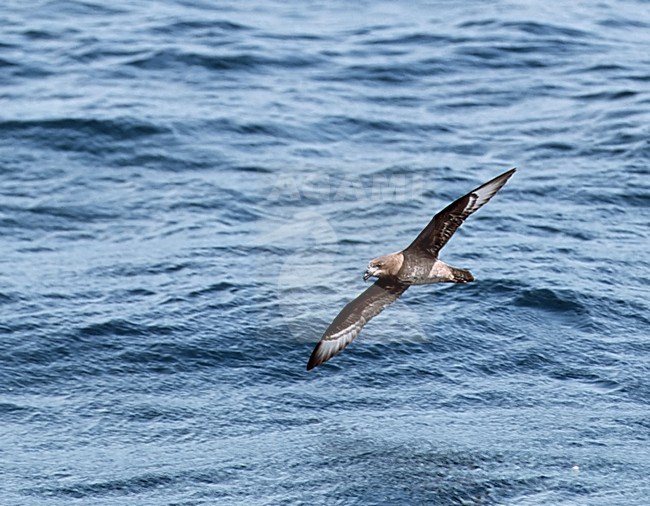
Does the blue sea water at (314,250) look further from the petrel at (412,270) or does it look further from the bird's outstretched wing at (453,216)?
the bird's outstretched wing at (453,216)

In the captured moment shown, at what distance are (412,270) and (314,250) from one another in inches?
248

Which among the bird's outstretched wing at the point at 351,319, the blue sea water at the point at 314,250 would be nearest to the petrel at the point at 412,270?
the bird's outstretched wing at the point at 351,319

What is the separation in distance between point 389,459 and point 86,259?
587cm

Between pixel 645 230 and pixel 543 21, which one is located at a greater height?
pixel 543 21

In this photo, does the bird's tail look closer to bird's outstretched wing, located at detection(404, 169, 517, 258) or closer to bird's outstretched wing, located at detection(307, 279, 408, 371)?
bird's outstretched wing, located at detection(404, 169, 517, 258)

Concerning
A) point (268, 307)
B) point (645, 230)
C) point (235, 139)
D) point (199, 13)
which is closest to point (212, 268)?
point (268, 307)

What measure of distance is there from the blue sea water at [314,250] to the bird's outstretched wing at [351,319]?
5.11 feet

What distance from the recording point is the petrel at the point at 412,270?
10180mm

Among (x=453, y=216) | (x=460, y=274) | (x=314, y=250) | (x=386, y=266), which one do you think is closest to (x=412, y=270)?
(x=386, y=266)

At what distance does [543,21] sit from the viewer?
24344 millimetres

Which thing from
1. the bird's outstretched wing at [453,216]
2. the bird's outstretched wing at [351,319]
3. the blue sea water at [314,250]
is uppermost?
the bird's outstretched wing at [453,216]

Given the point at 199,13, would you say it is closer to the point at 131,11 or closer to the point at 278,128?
the point at 131,11

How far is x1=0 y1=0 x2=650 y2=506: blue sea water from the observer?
12.6 metres

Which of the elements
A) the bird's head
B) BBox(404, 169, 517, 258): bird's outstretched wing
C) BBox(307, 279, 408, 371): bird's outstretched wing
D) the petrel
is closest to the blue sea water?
BBox(307, 279, 408, 371): bird's outstretched wing
